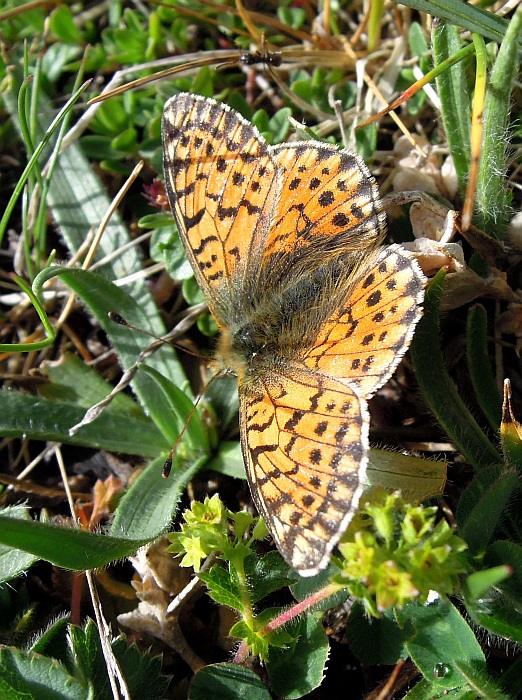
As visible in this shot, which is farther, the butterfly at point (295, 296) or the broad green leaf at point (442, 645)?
the broad green leaf at point (442, 645)

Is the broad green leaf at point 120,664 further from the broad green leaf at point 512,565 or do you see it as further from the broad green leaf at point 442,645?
the broad green leaf at point 512,565

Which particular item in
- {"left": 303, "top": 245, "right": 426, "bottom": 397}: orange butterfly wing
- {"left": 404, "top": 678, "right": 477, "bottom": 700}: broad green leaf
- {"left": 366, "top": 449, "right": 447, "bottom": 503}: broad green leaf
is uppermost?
{"left": 303, "top": 245, "right": 426, "bottom": 397}: orange butterfly wing

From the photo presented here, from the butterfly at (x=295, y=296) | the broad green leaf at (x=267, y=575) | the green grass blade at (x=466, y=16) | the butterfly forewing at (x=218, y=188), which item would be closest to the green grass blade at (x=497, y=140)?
the green grass blade at (x=466, y=16)

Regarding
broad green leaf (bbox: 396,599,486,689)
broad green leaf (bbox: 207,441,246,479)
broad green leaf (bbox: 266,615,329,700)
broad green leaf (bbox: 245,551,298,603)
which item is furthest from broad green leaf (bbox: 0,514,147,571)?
broad green leaf (bbox: 396,599,486,689)

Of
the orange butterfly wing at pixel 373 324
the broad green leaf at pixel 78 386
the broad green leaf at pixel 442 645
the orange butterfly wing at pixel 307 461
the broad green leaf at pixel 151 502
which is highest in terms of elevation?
the orange butterfly wing at pixel 373 324

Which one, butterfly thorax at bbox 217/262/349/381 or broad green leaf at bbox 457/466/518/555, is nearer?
broad green leaf at bbox 457/466/518/555

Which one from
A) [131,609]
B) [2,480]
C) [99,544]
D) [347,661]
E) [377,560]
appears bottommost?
[347,661]

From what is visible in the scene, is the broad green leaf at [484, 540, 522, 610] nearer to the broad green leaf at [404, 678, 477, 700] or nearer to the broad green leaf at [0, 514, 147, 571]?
the broad green leaf at [404, 678, 477, 700]

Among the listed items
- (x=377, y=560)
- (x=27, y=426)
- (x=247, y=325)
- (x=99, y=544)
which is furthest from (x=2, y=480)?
(x=377, y=560)

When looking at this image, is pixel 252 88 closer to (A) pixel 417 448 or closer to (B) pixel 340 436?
(A) pixel 417 448
